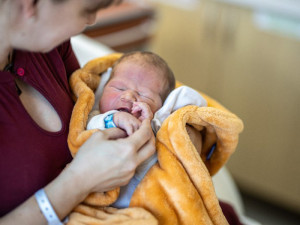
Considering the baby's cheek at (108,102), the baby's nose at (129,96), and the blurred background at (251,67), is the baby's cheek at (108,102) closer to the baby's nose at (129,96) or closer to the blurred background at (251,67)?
the baby's nose at (129,96)

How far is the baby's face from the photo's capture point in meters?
1.04

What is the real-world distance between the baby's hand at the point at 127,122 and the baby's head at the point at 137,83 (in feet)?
0.26

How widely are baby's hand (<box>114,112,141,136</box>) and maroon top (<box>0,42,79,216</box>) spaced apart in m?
0.12

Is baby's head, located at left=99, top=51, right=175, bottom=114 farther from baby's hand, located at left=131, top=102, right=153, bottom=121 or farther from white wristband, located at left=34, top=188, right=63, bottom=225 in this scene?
white wristband, located at left=34, top=188, right=63, bottom=225

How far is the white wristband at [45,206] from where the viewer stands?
2.60 feet

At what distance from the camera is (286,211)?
245cm

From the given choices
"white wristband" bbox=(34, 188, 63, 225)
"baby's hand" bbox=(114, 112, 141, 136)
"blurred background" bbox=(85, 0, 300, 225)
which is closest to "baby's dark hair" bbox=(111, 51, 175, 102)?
"baby's hand" bbox=(114, 112, 141, 136)

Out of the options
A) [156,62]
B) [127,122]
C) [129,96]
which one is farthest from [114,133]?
[156,62]

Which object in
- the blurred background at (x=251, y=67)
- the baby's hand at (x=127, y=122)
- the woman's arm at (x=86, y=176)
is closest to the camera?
the woman's arm at (x=86, y=176)

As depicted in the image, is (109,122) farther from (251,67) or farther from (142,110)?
(251,67)

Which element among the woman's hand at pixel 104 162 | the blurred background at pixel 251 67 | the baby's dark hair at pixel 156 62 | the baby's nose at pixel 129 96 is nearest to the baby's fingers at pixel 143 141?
the woman's hand at pixel 104 162

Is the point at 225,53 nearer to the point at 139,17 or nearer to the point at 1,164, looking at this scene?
the point at 139,17

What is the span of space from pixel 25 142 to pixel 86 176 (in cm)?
15

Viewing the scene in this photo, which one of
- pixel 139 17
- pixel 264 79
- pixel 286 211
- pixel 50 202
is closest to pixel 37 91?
pixel 50 202
